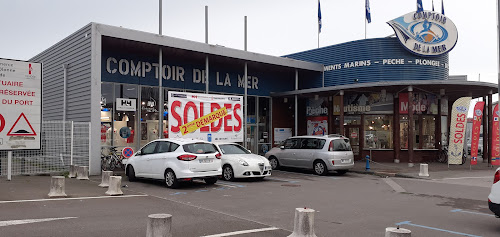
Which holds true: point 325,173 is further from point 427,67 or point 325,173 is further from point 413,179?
point 427,67

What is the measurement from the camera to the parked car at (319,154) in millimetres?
16984


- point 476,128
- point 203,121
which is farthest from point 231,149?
point 476,128

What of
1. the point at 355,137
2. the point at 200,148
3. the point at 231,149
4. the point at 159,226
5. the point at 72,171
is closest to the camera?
the point at 159,226

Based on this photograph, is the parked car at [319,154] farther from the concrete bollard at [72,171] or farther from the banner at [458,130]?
the concrete bollard at [72,171]

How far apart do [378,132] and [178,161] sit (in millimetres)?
14207

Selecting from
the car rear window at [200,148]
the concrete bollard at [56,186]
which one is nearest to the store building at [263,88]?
the car rear window at [200,148]

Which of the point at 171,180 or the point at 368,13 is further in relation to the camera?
the point at 368,13

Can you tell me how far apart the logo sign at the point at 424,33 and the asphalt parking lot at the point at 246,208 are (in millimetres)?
10778

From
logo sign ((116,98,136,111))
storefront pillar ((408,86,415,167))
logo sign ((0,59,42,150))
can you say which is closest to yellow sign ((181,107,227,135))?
logo sign ((116,98,136,111))

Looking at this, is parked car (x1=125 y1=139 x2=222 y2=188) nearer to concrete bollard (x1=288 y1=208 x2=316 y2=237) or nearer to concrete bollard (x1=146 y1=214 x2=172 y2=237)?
concrete bollard (x1=146 y1=214 x2=172 y2=237)

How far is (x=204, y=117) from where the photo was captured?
18.2m

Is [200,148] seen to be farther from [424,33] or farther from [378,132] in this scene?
[424,33]

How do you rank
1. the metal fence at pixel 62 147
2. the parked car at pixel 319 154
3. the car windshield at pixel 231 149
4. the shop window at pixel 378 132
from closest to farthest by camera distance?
1. the metal fence at pixel 62 147
2. the car windshield at pixel 231 149
3. the parked car at pixel 319 154
4. the shop window at pixel 378 132

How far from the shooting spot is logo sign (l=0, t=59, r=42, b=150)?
12688mm
